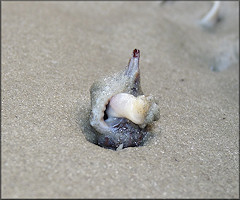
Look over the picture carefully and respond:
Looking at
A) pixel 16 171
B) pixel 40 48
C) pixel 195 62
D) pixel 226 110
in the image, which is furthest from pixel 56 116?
pixel 195 62

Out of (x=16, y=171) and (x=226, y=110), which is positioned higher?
(x=226, y=110)

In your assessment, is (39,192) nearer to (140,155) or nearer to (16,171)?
(16,171)

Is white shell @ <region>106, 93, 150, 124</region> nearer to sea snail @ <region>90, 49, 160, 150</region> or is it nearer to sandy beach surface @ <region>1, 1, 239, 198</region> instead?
sea snail @ <region>90, 49, 160, 150</region>

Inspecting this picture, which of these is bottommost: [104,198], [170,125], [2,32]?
[104,198]

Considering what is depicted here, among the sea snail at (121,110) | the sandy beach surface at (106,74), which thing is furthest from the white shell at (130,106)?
the sandy beach surface at (106,74)

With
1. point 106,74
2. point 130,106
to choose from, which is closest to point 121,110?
point 130,106
